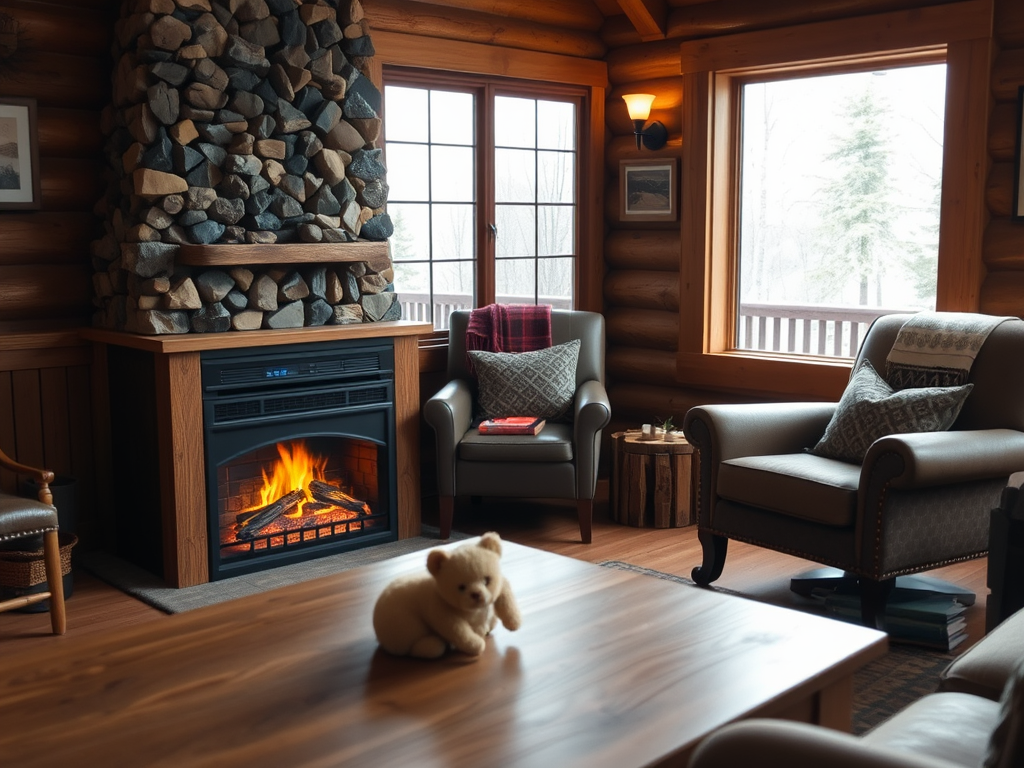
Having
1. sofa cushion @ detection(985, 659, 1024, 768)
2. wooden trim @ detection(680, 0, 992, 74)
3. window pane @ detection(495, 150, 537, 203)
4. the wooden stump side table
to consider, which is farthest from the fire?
sofa cushion @ detection(985, 659, 1024, 768)

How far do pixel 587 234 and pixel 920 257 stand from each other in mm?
1781

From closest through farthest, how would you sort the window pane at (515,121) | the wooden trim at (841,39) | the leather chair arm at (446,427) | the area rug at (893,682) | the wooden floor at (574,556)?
the area rug at (893,682) → the wooden floor at (574,556) → the wooden trim at (841,39) → the leather chair arm at (446,427) → the window pane at (515,121)

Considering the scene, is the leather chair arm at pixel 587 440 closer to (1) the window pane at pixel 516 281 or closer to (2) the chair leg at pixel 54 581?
(1) the window pane at pixel 516 281

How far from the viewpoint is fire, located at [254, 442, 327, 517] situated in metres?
4.62

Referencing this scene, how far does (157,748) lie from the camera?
179cm

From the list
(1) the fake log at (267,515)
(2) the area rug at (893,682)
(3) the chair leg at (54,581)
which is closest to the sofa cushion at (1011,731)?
(2) the area rug at (893,682)

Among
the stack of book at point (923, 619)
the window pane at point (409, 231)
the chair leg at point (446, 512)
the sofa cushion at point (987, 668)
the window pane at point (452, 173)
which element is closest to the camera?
the sofa cushion at point (987, 668)

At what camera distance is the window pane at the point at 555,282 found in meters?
5.92

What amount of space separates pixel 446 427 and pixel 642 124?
2.07 metres

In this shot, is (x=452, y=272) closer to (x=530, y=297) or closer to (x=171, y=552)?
(x=530, y=297)

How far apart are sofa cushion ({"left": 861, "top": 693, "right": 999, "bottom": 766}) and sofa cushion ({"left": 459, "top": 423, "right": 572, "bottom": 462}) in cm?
284

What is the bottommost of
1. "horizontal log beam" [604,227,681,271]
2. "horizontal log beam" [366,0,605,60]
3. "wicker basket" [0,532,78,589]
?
"wicker basket" [0,532,78,589]

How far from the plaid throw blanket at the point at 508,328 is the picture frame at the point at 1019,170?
210 centimetres

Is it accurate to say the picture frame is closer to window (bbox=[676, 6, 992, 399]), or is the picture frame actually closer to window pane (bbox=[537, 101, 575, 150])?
window (bbox=[676, 6, 992, 399])
